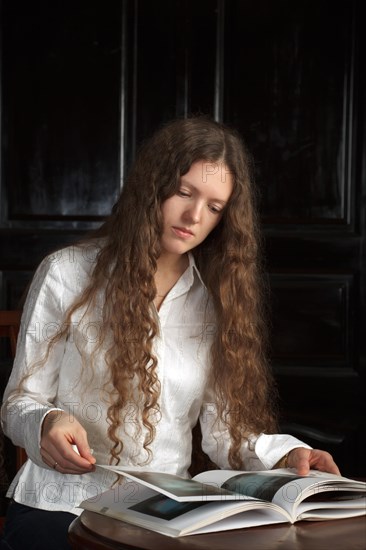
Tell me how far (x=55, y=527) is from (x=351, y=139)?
6.09 ft

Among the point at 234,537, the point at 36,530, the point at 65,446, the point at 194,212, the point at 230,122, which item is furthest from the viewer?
the point at 230,122

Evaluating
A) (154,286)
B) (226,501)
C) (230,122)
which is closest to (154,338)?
(154,286)

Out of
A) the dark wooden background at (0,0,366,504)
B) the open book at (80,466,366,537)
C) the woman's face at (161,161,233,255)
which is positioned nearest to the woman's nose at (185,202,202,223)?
the woman's face at (161,161,233,255)

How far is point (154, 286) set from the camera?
1.89m

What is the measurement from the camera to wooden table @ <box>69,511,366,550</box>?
1257mm

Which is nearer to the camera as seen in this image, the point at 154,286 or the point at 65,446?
the point at 65,446

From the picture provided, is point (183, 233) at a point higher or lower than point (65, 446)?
higher

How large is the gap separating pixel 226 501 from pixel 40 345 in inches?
24.6

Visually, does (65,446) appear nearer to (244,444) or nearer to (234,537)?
(234,537)

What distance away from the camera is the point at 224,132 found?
6.33 feet

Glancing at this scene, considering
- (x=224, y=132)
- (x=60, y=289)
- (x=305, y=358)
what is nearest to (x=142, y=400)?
(x=60, y=289)

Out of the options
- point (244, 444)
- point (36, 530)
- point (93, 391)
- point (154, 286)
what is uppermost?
point (154, 286)

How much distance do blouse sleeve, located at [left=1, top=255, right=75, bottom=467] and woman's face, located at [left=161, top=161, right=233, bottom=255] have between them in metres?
0.23

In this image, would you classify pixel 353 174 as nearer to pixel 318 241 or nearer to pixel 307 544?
pixel 318 241
